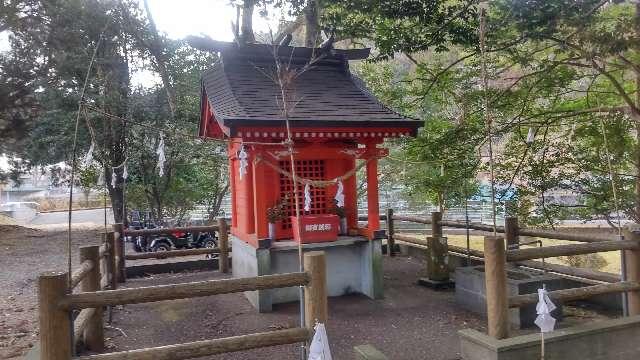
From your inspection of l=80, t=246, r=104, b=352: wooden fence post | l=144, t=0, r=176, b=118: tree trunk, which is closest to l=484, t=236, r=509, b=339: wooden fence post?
l=80, t=246, r=104, b=352: wooden fence post

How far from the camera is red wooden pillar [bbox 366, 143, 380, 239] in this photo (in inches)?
273

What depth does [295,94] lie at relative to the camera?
717cm

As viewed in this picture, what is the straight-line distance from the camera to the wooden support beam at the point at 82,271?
4.23 meters

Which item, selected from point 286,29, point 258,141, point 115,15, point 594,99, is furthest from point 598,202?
point 115,15

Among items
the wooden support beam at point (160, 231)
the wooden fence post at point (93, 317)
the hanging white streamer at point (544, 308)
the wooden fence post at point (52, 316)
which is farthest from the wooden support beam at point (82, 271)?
the hanging white streamer at point (544, 308)

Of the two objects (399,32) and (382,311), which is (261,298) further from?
(399,32)

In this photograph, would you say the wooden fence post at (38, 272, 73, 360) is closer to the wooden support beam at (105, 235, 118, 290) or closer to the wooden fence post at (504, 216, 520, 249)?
the wooden support beam at (105, 235, 118, 290)

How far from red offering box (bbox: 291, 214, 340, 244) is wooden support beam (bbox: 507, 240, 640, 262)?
3.16 metres

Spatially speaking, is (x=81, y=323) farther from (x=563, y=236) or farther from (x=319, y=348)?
(x=563, y=236)

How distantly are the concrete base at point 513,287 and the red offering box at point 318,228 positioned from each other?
6.27 ft

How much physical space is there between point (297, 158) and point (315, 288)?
3.74m

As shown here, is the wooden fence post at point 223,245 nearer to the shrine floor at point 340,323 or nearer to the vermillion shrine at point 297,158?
the vermillion shrine at point 297,158

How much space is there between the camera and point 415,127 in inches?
265

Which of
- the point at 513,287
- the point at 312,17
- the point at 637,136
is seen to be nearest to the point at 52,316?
the point at 513,287
